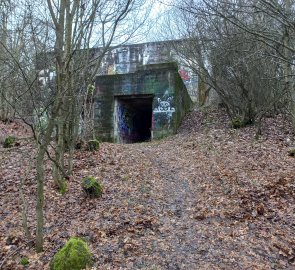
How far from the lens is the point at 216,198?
640 centimetres

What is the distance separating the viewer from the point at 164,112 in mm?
14781

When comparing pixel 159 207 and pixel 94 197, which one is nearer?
pixel 159 207

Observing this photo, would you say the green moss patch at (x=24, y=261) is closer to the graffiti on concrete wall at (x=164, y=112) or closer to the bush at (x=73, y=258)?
the bush at (x=73, y=258)

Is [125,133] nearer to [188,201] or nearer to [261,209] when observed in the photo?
[188,201]

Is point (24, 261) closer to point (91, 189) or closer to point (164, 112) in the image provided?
point (91, 189)

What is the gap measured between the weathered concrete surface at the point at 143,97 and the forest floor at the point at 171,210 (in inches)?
179

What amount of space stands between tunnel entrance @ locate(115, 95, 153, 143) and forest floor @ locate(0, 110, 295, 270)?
5276 millimetres

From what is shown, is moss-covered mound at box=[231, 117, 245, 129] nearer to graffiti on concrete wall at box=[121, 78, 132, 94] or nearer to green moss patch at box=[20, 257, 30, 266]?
graffiti on concrete wall at box=[121, 78, 132, 94]

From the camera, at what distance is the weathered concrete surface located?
14.8 metres

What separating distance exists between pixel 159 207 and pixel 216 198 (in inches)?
46.0

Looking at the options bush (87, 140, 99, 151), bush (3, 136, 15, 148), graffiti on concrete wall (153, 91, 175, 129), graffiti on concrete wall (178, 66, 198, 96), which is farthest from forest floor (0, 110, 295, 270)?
graffiti on concrete wall (178, 66, 198, 96)

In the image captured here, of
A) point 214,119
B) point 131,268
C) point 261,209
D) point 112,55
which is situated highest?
point 112,55

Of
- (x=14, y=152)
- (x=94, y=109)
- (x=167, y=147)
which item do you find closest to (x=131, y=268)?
(x=14, y=152)

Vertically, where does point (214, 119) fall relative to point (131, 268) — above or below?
above
